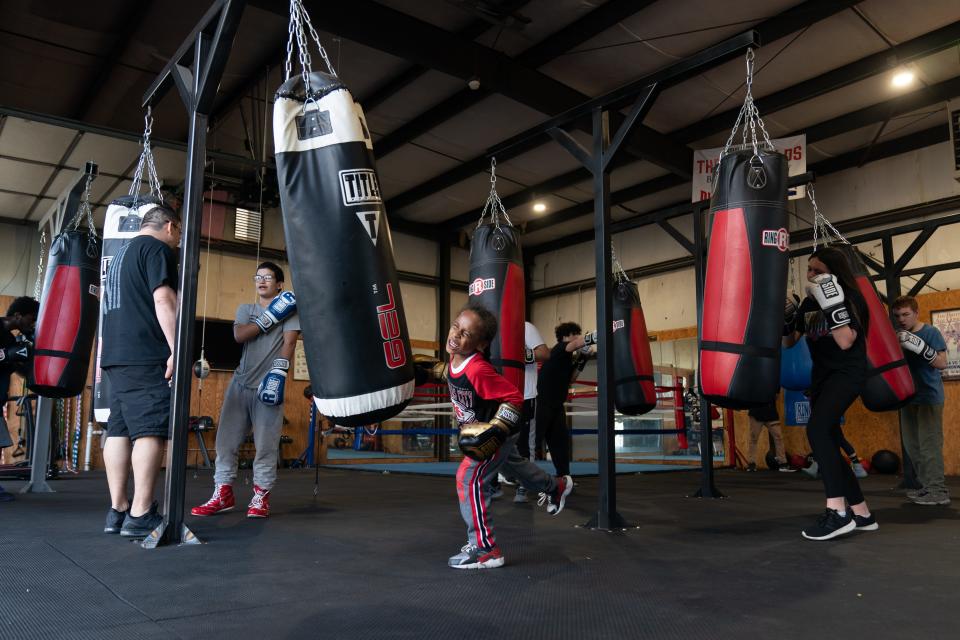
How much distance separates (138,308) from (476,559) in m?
2.06

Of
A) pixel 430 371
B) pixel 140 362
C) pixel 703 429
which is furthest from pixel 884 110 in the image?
pixel 140 362

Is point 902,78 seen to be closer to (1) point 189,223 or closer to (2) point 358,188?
(2) point 358,188

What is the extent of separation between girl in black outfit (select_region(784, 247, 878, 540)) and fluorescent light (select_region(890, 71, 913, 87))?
5713mm

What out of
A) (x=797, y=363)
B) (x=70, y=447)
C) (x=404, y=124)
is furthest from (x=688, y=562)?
(x=70, y=447)

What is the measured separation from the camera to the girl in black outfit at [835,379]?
11.4 feet

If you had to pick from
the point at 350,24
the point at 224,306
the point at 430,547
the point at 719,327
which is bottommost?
the point at 430,547

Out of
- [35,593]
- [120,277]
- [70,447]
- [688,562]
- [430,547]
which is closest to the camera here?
[35,593]

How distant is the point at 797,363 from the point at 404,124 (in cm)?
609

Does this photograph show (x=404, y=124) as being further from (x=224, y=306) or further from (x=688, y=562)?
(x=688, y=562)

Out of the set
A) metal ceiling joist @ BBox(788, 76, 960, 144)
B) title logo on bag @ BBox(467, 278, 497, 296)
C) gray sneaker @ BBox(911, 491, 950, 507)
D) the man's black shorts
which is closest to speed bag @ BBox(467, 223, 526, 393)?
title logo on bag @ BBox(467, 278, 497, 296)

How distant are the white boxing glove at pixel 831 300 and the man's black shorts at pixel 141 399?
3390 millimetres

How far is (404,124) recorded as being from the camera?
9.71m

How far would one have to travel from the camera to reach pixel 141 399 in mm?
3209

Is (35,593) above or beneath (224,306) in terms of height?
beneath
